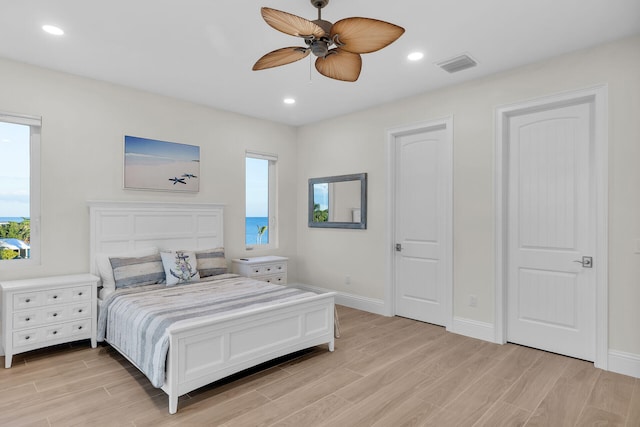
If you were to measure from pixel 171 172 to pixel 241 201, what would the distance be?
1039 mm

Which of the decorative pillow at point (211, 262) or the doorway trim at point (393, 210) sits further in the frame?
the decorative pillow at point (211, 262)

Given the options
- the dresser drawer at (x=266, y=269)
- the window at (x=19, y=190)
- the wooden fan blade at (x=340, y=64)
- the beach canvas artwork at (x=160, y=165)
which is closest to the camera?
the wooden fan blade at (x=340, y=64)

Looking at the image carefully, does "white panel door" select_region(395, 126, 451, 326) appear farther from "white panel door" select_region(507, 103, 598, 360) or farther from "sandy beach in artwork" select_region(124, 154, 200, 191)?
"sandy beach in artwork" select_region(124, 154, 200, 191)

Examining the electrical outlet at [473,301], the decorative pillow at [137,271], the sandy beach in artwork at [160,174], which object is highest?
the sandy beach in artwork at [160,174]

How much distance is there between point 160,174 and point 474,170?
3512 mm

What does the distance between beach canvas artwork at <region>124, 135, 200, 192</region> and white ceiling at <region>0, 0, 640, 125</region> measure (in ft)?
2.10

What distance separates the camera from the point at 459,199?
3902 millimetres

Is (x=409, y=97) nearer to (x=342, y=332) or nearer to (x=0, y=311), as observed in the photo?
(x=342, y=332)

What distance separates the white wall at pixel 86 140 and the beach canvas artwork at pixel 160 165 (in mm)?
79

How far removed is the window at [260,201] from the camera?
5.32 meters

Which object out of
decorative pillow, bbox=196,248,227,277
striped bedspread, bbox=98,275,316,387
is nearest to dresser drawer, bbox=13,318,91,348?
striped bedspread, bbox=98,275,316,387

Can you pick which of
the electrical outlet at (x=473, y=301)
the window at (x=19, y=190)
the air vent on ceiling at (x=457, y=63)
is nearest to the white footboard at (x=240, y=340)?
the electrical outlet at (x=473, y=301)

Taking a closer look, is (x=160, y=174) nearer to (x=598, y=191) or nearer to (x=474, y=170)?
(x=474, y=170)

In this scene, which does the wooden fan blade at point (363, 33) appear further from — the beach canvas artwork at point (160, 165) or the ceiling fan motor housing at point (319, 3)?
the beach canvas artwork at point (160, 165)
